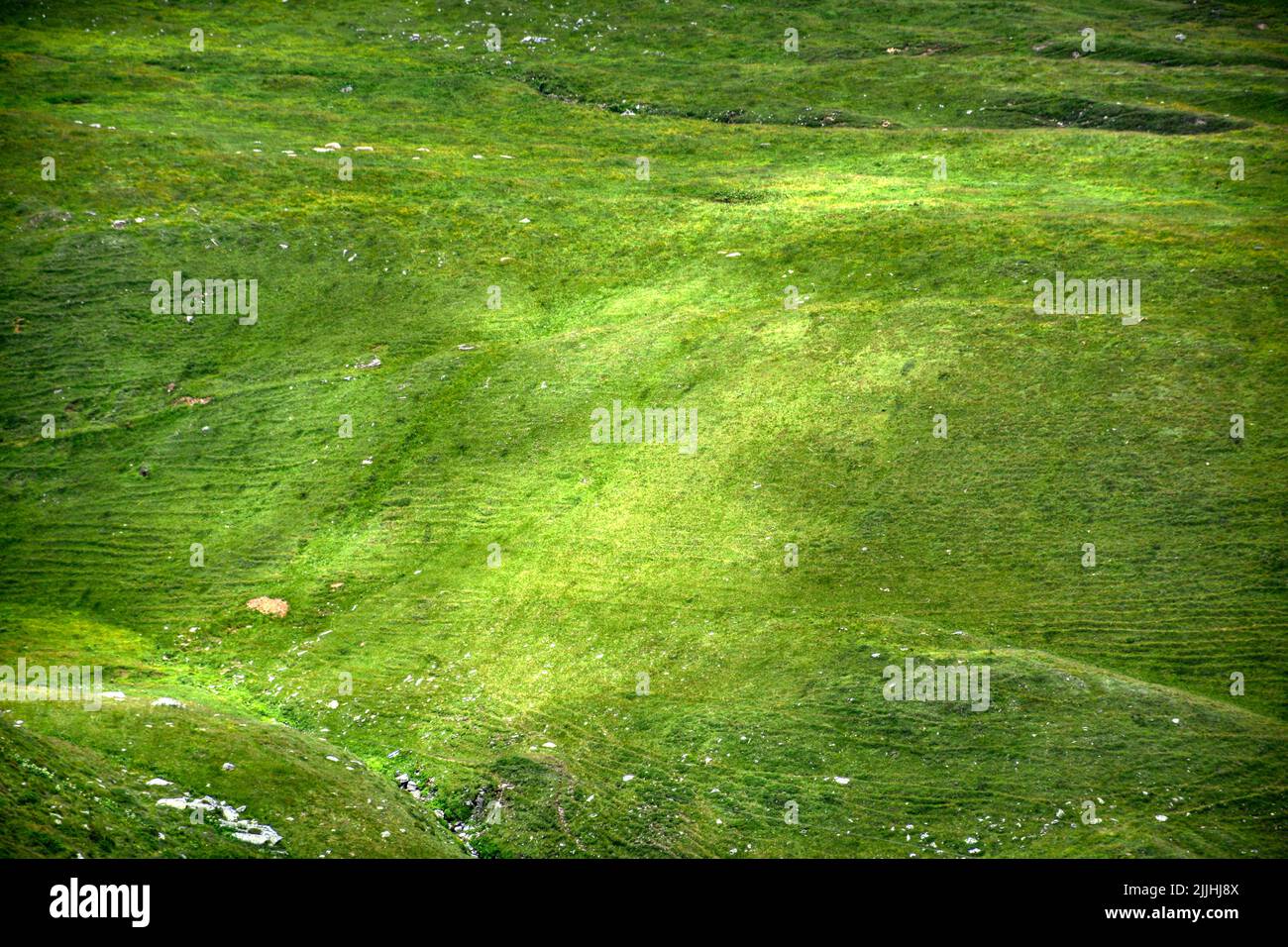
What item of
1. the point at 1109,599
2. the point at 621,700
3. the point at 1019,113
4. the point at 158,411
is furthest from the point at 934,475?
the point at 1019,113

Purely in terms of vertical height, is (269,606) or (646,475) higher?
(646,475)

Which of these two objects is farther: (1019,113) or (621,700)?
(1019,113)

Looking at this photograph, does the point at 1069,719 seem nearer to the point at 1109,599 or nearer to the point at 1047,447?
the point at 1109,599

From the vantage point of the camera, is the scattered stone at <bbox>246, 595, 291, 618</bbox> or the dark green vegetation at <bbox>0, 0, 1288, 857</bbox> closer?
the dark green vegetation at <bbox>0, 0, 1288, 857</bbox>

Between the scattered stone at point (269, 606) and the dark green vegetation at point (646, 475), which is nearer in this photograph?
the dark green vegetation at point (646, 475)

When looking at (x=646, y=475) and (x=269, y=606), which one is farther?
(x=646, y=475)

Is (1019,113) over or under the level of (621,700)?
over
